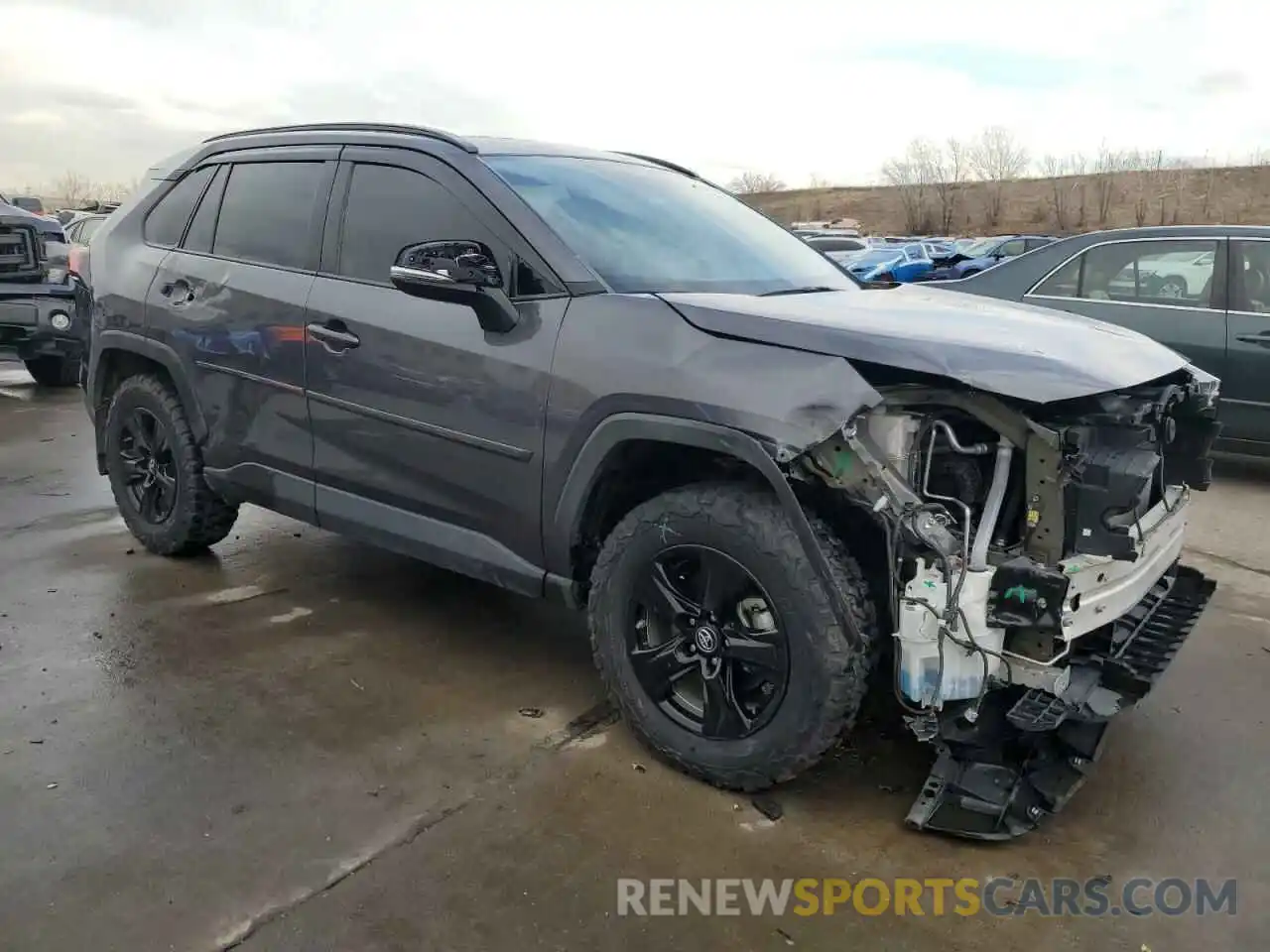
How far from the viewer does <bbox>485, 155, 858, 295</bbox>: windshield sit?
3215 mm

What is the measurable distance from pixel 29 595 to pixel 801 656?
11.0 ft

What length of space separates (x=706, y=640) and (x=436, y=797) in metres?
0.86

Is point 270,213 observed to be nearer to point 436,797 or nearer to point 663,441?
point 663,441

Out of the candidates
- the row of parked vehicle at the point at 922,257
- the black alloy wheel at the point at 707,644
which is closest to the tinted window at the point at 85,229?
the row of parked vehicle at the point at 922,257

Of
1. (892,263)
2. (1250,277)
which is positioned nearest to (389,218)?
(1250,277)

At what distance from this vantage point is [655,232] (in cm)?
348

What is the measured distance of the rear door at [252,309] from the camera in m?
3.79

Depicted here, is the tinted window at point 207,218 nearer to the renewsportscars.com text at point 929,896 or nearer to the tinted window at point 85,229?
the renewsportscars.com text at point 929,896

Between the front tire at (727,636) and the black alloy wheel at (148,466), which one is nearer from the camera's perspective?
the front tire at (727,636)

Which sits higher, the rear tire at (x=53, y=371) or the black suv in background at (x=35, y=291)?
the black suv in background at (x=35, y=291)

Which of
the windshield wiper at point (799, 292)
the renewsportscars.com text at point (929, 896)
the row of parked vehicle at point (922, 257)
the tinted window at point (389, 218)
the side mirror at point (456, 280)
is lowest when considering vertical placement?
the renewsportscars.com text at point (929, 896)

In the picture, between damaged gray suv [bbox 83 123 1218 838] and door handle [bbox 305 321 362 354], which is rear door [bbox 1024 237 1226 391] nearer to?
damaged gray suv [bbox 83 123 1218 838]

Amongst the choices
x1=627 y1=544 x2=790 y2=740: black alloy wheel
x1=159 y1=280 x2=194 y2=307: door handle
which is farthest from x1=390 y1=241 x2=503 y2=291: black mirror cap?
x1=159 y1=280 x2=194 y2=307: door handle

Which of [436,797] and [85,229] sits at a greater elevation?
[85,229]
